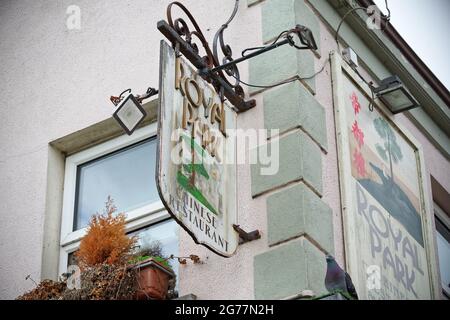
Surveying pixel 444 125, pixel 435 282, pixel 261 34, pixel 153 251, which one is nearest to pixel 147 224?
pixel 153 251

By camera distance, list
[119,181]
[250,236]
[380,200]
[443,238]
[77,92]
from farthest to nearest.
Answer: [443,238] < [77,92] < [119,181] < [380,200] < [250,236]

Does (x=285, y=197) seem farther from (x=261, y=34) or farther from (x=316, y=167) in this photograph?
(x=261, y=34)

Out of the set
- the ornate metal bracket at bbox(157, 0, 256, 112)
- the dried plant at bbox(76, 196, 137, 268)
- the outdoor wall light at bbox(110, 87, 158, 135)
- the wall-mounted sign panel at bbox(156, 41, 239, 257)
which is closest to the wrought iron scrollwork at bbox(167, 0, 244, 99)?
the ornate metal bracket at bbox(157, 0, 256, 112)

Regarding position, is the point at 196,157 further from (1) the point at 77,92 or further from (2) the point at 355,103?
(1) the point at 77,92

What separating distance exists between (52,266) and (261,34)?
231 centimetres

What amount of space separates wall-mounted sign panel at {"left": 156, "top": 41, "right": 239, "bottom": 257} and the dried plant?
0.84 meters

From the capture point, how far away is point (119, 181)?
9352 mm

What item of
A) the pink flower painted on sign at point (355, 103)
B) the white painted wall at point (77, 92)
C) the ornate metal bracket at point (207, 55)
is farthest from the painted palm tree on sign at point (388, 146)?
the ornate metal bracket at point (207, 55)

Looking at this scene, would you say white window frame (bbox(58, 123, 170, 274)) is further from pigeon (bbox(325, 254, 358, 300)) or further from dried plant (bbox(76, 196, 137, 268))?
pigeon (bbox(325, 254, 358, 300))

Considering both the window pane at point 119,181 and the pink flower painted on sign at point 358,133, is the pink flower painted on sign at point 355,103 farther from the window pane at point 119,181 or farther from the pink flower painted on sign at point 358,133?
the window pane at point 119,181

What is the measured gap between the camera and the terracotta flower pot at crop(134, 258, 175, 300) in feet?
26.0

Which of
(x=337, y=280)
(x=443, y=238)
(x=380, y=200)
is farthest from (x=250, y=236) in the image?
(x=443, y=238)

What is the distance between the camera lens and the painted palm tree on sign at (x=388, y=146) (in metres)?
9.33

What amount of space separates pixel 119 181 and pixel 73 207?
1.34 ft
